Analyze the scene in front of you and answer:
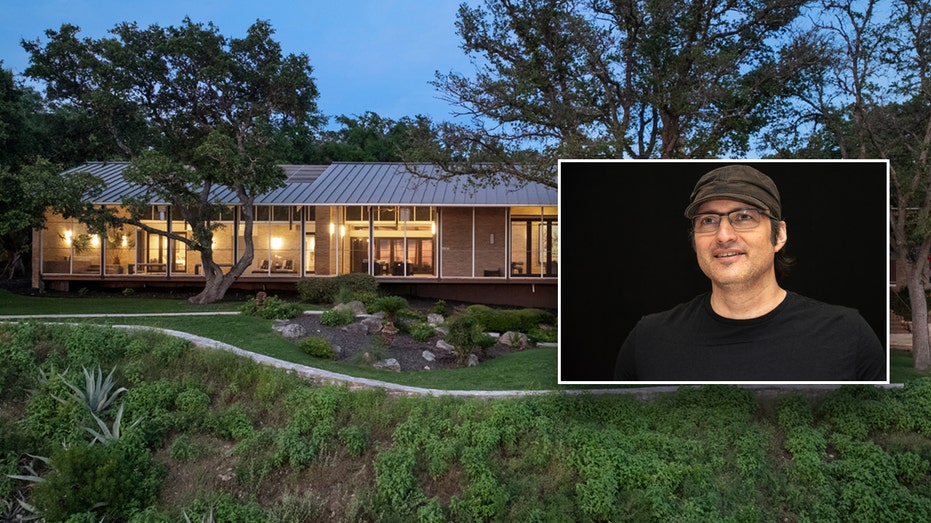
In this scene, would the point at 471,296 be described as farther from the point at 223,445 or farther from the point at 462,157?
the point at 223,445

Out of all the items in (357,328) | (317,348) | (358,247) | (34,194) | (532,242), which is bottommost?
(317,348)

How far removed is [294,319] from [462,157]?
592 centimetres

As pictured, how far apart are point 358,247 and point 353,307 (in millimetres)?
6650

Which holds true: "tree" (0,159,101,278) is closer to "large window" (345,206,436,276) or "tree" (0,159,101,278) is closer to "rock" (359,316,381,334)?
"rock" (359,316,381,334)

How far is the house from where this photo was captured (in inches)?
815

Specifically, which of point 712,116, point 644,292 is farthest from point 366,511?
point 712,116

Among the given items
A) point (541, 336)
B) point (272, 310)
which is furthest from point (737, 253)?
point (272, 310)

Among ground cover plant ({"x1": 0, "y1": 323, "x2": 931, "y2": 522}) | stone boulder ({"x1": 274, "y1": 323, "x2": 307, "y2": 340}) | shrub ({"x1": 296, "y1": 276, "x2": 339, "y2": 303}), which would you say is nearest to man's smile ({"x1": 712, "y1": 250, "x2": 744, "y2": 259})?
ground cover plant ({"x1": 0, "y1": 323, "x2": 931, "y2": 522})

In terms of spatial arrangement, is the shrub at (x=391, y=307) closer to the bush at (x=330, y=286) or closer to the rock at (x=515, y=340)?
the rock at (x=515, y=340)

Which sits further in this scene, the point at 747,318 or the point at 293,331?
the point at 293,331

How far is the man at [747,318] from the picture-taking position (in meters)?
6.90

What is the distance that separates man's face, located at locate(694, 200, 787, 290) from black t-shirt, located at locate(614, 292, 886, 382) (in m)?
0.39

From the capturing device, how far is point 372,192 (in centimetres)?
2130

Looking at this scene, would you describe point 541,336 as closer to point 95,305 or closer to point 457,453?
point 457,453
